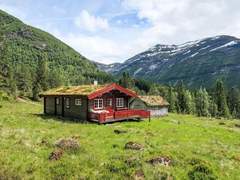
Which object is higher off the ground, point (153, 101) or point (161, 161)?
point (153, 101)

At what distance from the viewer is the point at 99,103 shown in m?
39.8

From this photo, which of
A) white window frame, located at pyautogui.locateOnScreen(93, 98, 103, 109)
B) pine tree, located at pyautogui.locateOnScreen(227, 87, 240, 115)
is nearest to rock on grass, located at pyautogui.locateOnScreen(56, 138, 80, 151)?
white window frame, located at pyautogui.locateOnScreen(93, 98, 103, 109)

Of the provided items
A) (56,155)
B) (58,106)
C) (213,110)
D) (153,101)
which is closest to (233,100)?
(213,110)

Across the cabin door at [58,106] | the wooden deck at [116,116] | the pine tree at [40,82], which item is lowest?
the wooden deck at [116,116]

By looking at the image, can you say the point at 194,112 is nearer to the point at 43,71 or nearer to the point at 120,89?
the point at 43,71

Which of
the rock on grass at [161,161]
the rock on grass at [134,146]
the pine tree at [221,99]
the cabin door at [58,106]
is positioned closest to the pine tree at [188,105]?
the pine tree at [221,99]

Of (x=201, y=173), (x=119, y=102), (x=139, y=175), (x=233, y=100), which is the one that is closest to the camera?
(x=139, y=175)

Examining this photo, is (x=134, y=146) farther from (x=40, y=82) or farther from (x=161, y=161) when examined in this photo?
(x=40, y=82)

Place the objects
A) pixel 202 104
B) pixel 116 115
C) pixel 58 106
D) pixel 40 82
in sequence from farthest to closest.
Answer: pixel 202 104 < pixel 40 82 < pixel 58 106 < pixel 116 115

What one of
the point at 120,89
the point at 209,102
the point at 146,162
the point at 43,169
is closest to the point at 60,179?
the point at 43,169

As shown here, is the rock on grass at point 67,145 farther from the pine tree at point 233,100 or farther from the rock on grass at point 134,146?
the pine tree at point 233,100

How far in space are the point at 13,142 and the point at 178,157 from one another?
38.4ft

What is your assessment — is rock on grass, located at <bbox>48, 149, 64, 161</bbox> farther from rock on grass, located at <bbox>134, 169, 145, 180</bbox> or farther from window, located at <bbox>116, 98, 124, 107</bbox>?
window, located at <bbox>116, 98, 124, 107</bbox>

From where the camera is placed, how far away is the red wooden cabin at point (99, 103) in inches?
1464
